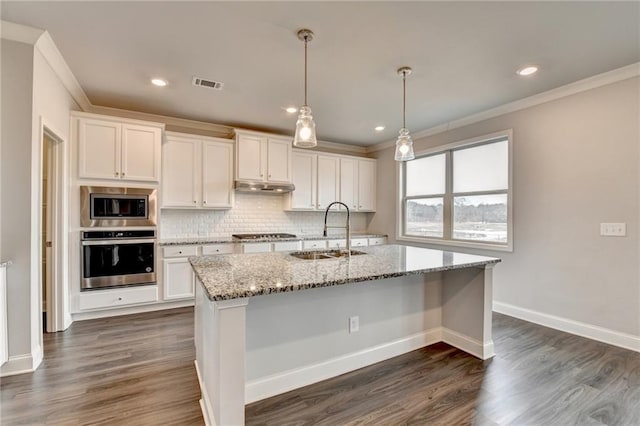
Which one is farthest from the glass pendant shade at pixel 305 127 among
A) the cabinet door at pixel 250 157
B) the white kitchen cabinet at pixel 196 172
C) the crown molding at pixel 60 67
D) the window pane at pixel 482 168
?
the window pane at pixel 482 168

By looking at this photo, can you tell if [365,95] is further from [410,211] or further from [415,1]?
[410,211]

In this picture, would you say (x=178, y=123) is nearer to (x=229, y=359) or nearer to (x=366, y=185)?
(x=366, y=185)

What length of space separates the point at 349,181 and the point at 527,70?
10.3ft

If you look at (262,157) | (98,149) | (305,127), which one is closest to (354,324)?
(305,127)

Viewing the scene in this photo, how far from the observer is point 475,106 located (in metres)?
3.67

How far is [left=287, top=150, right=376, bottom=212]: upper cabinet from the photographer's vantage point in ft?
16.2

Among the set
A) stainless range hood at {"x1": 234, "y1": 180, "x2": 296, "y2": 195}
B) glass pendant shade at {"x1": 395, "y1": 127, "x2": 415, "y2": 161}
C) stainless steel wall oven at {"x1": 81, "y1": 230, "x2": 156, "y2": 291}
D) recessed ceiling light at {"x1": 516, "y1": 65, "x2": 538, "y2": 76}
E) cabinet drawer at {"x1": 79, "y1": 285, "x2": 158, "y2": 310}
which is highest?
recessed ceiling light at {"x1": 516, "y1": 65, "x2": 538, "y2": 76}

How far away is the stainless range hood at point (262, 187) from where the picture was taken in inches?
170

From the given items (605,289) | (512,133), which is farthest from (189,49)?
(605,289)

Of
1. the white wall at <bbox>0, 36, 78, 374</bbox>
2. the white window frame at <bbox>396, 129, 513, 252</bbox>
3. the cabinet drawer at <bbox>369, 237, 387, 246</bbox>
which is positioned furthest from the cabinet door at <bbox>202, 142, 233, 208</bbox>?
the white window frame at <bbox>396, 129, 513, 252</bbox>

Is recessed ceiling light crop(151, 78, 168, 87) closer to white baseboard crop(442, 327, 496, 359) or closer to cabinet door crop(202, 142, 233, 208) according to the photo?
cabinet door crop(202, 142, 233, 208)

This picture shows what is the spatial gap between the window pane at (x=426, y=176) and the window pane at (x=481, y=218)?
44 centimetres

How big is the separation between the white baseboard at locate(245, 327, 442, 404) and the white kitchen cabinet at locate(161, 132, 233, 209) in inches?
111

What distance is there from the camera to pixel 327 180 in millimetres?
5211
